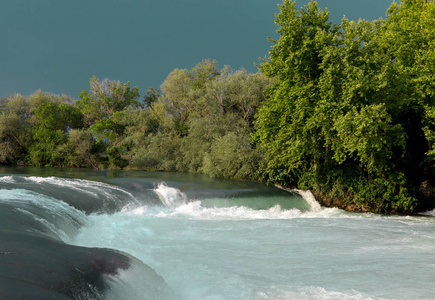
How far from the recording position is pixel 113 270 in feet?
17.9

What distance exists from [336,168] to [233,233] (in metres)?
9.93

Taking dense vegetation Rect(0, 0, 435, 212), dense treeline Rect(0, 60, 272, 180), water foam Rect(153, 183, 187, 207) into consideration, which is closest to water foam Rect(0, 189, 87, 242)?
water foam Rect(153, 183, 187, 207)

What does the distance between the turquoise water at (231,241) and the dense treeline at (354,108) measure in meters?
2.05

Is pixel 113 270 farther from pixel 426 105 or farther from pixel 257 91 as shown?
pixel 257 91

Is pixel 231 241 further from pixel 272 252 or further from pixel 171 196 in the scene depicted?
pixel 171 196

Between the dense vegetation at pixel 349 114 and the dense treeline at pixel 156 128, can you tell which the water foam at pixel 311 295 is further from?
the dense treeline at pixel 156 128

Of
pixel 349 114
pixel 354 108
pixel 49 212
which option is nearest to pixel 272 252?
pixel 49 212

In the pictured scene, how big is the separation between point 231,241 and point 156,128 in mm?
31527

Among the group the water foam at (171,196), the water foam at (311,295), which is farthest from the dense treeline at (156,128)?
the water foam at (311,295)

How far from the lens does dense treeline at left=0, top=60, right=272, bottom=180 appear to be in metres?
31.0

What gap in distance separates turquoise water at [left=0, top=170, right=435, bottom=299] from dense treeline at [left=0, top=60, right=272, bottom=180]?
391 inches

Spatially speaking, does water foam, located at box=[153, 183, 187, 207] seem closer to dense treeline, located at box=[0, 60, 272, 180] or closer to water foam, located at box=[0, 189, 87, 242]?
water foam, located at box=[0, 189, 87, 242]

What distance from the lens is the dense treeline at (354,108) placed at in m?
16.2

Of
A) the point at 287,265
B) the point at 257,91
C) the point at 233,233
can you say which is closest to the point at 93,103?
the point at 257,91
